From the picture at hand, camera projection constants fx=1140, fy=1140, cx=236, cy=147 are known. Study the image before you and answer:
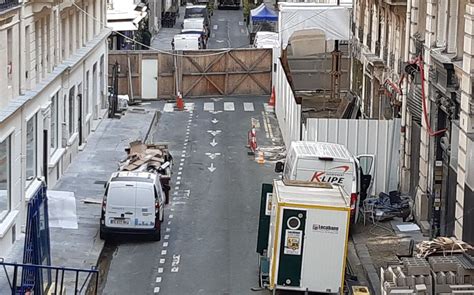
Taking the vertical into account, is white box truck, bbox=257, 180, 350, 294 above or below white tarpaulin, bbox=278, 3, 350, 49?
below

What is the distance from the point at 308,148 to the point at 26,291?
11.3 metres

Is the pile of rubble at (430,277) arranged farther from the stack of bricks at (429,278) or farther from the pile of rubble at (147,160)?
the pile of rubble at (147,160)

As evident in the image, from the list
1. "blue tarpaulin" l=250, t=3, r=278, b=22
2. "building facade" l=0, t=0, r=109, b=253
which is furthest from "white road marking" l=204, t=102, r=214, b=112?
"blue tarpaulin" l=250, t=3, r=278, b=22

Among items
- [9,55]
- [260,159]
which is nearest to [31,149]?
[9,55]

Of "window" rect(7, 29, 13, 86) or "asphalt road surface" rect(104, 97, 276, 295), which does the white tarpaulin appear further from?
"window" rect(7, 29, 13, 86)

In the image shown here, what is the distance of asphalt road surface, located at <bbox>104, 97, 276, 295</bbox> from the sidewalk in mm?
765

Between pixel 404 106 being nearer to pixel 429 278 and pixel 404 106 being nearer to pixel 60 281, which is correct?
pixel 60 281

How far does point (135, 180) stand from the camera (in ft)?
91.6

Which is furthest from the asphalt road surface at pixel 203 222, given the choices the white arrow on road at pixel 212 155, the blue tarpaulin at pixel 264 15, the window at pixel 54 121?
the blue tarpaulin at pixel 264 15

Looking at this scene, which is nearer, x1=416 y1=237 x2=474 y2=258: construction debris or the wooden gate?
x1=416 y1=237 x2=474 y2=258: construction debris

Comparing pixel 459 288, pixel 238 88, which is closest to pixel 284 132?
pixel 238 88

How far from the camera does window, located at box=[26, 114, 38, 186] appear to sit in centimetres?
2961

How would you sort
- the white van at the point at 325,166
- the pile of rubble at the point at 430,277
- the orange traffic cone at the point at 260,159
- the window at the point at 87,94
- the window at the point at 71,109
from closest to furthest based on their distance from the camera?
the pile of rubble at the point at 430,277 < the white van at the point at 325,166 < the window at the point at 71,109 < the orange traffic cone at the point at 260,159 < the window at the point at 87,94

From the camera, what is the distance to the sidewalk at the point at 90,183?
1038 inches
